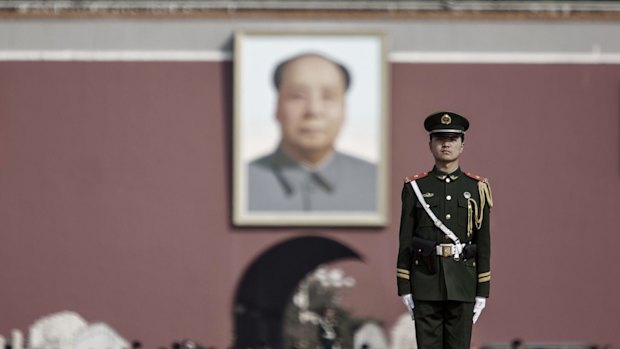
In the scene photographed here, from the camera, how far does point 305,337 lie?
22.5m

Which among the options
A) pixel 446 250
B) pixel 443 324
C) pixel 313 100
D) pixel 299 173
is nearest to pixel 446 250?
pixel 446 250

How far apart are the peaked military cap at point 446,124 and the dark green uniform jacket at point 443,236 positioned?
24 cm

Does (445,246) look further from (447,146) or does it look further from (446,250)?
(447,146)

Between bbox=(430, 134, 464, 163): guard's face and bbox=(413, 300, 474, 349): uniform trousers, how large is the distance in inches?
29.6

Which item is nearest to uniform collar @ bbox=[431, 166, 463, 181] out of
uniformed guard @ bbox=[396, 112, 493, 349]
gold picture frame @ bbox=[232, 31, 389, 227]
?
uniformed guard @ bbox=[396, 112, 493, 349]

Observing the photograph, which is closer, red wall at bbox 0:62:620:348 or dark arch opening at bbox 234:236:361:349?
red wall at bbox 0:62:620:348

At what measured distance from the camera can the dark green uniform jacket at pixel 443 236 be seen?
784 cm

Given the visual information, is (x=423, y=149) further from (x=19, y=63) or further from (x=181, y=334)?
(x=19, y=63)

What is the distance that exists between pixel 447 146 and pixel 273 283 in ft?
49.8

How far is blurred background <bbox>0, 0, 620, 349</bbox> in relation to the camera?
22156 mm

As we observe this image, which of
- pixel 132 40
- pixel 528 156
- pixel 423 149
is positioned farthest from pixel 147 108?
pixel 528 156

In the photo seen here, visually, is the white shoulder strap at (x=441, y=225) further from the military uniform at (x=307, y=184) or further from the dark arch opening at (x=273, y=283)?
the dark arch opening at (x=273, y=283)

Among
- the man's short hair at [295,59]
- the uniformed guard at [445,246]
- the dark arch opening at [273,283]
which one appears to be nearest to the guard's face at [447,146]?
the uniformed guard at [445,246]

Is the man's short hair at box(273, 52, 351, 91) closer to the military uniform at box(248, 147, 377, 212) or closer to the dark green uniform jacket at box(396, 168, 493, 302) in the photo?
the military uniform at box(248, 147, 377, 212)
